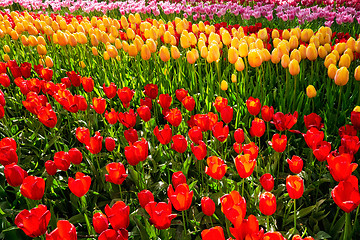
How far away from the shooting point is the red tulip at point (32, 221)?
1191 millimetres

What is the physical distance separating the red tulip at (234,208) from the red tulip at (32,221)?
654 mm

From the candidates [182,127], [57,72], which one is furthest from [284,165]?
[57,72]

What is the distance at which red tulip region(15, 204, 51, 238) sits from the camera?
1191 mm

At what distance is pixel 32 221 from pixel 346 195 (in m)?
1.15

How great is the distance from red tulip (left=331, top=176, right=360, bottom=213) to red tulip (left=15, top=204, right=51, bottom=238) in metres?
1.07

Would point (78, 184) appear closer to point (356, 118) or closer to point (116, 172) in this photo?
point (116, 172)

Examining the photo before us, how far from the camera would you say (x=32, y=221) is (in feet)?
3.92

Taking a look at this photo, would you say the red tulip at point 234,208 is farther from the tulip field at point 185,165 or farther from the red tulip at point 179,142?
the red tulip at point 179,142

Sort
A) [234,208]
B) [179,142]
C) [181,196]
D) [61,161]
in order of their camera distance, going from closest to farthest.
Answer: [234,208] < [181,196] < [61,161] < [179,142]

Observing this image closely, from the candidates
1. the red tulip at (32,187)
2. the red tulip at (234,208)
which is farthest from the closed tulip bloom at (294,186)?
the red tulip at (32,187)

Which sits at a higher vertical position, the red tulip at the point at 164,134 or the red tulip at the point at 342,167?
the red tulip at the point at 342,167

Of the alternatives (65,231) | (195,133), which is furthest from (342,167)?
(65,231)

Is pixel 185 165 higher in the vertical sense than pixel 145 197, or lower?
lower

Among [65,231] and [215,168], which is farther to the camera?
[215,168]
